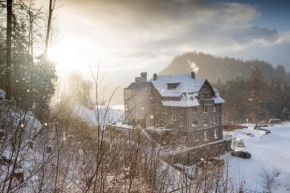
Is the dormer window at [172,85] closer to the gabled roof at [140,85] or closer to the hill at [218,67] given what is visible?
the gabled roof at [140,85]

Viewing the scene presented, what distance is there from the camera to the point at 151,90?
90.0 feet

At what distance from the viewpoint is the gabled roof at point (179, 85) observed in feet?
80.0

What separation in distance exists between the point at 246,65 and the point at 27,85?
397ft

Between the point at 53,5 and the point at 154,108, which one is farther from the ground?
the point at 53,5

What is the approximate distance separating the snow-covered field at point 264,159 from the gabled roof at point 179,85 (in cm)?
961

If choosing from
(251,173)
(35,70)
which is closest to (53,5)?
(35,70)

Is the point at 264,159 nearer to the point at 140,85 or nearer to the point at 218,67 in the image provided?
the point at 140,85

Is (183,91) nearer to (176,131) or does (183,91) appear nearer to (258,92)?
(176,131)

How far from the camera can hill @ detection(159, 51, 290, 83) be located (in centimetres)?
10219

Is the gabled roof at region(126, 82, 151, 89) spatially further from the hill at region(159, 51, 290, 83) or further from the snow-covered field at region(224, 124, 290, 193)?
the hill at region(159, 51, 290, 83)

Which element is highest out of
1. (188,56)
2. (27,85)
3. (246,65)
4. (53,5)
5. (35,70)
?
(188,56)

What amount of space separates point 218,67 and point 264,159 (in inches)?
3916

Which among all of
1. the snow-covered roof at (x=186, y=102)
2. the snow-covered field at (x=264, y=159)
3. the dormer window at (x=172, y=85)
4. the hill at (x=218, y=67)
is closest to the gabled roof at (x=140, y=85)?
the dormer window at (x=172, y=85)

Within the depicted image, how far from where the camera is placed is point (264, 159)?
2339 centimetres
